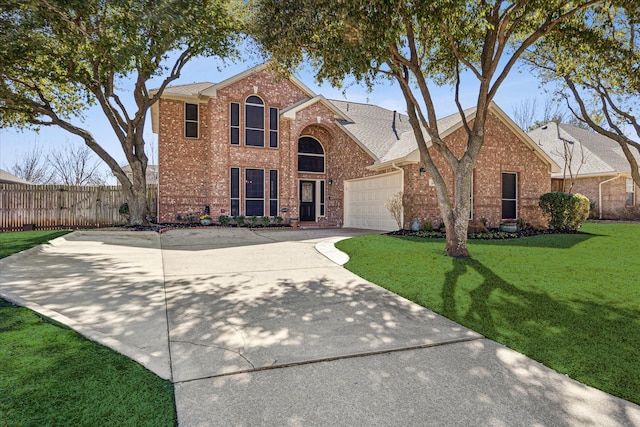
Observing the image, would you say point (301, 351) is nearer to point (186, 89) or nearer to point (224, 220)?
point (224, 220)

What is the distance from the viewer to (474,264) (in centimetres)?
675

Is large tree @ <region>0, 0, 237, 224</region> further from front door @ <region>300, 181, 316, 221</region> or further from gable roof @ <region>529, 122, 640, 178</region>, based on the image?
gable roof @ <region>529, 122, 640, 178</region>

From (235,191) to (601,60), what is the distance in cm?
1369

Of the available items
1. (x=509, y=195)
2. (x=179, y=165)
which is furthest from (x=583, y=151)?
(x=179, y=165)

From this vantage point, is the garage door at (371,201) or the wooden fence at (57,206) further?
the wooden fence at (57,206)

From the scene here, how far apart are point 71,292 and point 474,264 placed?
6.70 meters

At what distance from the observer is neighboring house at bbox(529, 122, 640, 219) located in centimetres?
1859

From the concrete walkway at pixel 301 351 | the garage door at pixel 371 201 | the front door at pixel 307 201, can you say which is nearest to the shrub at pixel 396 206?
the garage door at pixel 371 201

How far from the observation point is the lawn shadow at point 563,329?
2.66 m

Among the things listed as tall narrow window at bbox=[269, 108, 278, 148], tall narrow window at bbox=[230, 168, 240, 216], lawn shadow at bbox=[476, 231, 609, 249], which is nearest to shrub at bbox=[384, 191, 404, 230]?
lawn shadow at bbox=[476, 231, 609, 249]

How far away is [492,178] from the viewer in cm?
1425

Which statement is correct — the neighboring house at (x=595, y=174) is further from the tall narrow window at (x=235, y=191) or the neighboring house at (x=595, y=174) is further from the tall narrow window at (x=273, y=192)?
the tall narrow window at (x=235, y=191)

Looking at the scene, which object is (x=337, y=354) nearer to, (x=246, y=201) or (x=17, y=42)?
(x=17, y=42)

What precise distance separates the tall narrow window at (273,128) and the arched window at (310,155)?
1526mm
